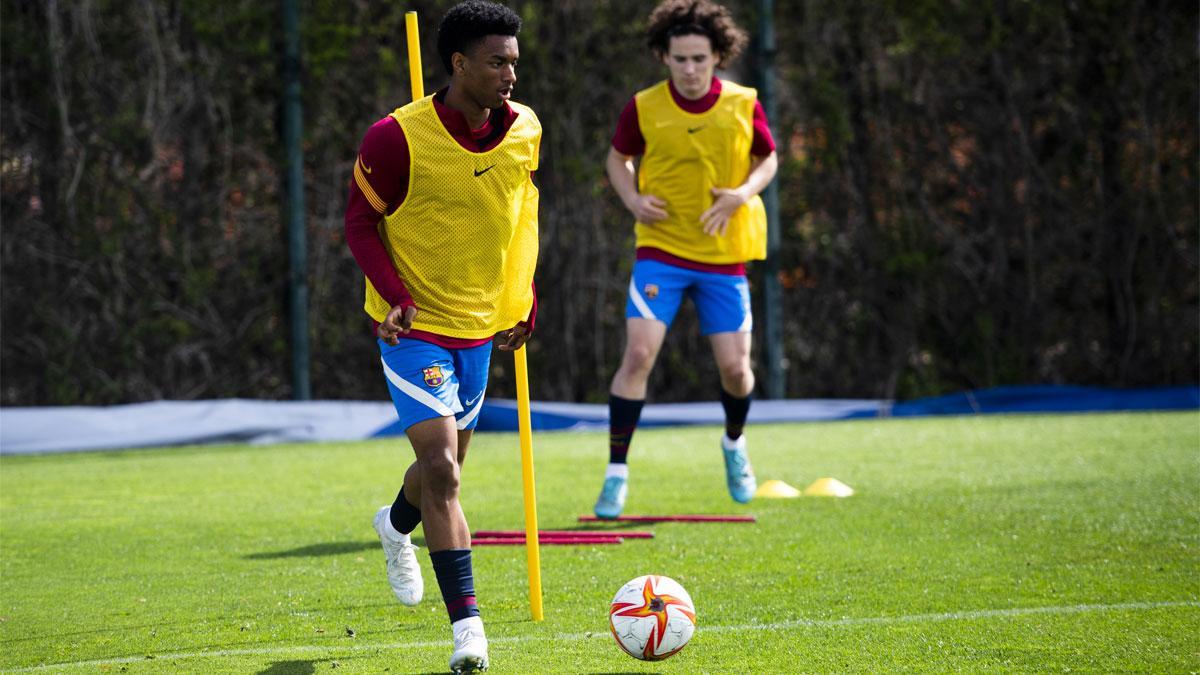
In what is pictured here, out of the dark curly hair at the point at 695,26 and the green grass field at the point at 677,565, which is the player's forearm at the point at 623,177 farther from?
the green grass field at the point at 677,565

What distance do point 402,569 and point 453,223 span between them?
3.53ft

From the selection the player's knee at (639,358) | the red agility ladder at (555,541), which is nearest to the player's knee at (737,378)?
the player's knee at (639,358)

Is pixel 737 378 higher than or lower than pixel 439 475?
lower

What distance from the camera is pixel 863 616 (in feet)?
14.5

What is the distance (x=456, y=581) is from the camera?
4.03 meters

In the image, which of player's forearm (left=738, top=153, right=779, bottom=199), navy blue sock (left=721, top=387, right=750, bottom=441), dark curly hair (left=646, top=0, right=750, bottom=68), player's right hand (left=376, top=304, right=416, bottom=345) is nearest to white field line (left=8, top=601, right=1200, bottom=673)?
player's right hand (left=376, top=304, right=416, bottom=345)

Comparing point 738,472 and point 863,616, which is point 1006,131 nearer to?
point 738,472

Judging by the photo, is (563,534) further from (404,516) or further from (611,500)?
(404,516)

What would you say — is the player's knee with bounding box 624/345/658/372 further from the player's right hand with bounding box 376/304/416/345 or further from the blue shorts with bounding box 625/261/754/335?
the player's right hand with bounding box 376/304/416/345

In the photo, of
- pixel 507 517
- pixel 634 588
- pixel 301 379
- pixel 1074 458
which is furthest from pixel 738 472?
pixel 301 379

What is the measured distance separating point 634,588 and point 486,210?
116 cm

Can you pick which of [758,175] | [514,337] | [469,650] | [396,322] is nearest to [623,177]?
[758,175]

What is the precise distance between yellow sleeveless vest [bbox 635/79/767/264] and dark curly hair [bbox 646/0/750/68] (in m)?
0.20

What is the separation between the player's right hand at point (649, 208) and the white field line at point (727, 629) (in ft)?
9.56
